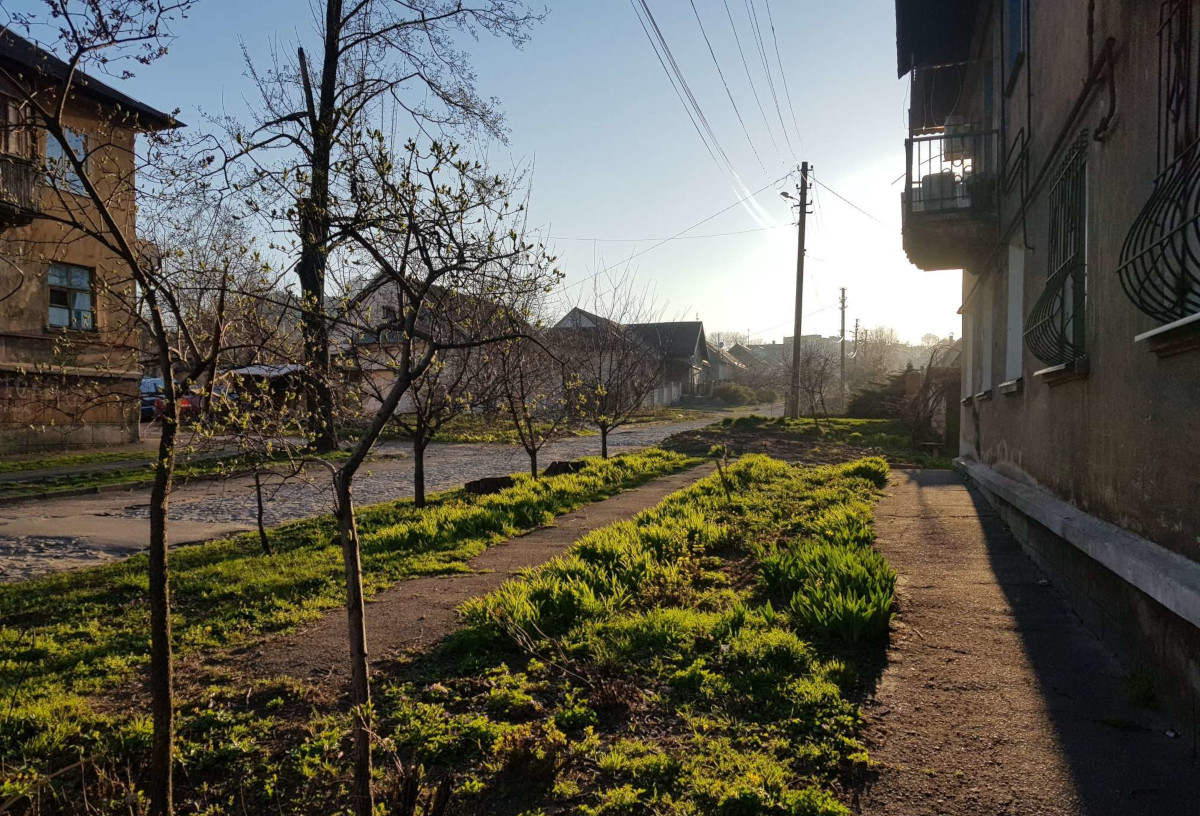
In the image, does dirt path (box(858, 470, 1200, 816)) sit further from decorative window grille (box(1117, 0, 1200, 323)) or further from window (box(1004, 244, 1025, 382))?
window (box(1004, 244, 1025, 382))

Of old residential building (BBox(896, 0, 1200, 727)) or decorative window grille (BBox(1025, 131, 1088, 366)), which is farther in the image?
decorative window grille (BBox(1025, 131, 1088, 366))

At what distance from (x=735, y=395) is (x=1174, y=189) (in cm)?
5271

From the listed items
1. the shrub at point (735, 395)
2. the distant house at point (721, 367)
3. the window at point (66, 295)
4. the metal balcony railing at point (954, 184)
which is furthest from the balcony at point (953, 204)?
the distant house at point (721, 367)

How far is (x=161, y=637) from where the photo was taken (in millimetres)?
2572

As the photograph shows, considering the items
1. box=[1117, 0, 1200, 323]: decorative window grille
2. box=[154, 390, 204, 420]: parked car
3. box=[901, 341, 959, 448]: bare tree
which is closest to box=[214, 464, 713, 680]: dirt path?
box=[154, 390, 204, 420]: parked car

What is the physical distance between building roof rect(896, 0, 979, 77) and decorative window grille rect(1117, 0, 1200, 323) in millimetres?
8901

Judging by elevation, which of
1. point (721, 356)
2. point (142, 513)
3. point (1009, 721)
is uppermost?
point (721, 356)

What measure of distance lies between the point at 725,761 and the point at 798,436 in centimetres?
1936

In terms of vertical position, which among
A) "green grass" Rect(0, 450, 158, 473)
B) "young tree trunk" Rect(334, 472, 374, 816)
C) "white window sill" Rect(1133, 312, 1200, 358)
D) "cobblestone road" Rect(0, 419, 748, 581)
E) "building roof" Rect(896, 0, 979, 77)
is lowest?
"cobblestone road" Rect(0, 419, 748, 581)

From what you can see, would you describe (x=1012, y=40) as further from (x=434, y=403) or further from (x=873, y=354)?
(x=873, y=354)

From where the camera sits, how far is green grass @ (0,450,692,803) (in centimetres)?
331

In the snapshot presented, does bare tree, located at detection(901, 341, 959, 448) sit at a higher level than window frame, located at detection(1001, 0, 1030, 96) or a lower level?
lower

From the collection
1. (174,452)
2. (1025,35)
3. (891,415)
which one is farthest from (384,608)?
(891,415)

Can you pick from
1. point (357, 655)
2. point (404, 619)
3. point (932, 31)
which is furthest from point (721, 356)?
point (357, 655)
